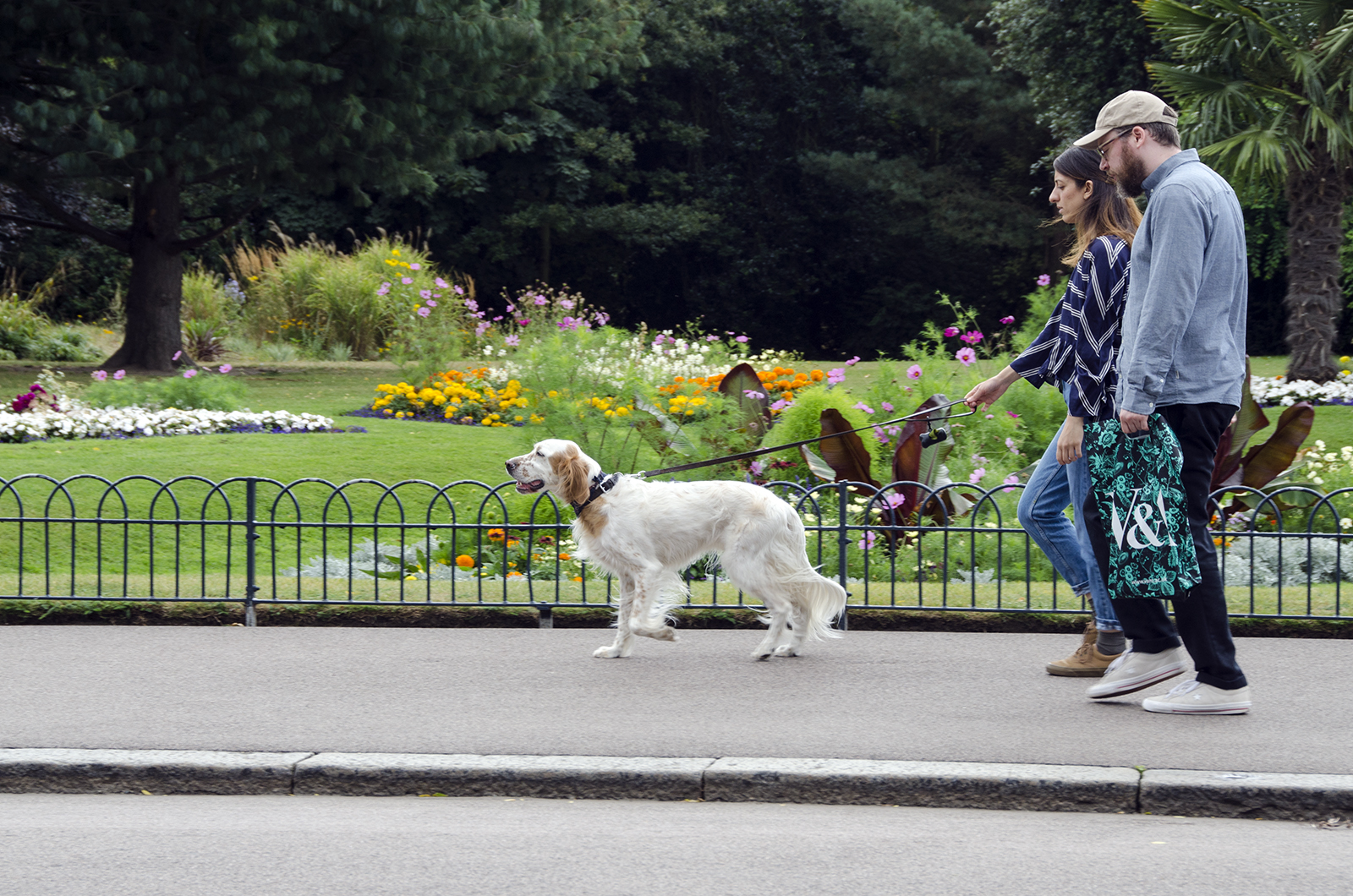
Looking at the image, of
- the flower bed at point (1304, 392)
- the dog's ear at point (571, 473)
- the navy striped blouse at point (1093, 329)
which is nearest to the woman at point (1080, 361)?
the navy striped blouse at point (1093, 329)

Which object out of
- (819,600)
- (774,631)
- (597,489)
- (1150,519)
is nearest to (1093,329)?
(1150,519)

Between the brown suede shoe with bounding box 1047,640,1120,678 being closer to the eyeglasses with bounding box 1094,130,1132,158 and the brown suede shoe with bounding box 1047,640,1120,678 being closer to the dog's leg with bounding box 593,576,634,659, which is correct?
the dog's leg with bounding box 593,576,634,659

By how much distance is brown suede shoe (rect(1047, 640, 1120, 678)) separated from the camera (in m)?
5.79

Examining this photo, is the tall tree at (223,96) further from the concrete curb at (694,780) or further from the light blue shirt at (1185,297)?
the light blue shirt at (1185,297)

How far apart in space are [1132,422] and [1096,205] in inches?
41.9

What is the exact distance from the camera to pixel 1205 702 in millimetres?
5074

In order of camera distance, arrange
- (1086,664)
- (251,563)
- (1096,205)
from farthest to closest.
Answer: (251,563)
(1086,664)
(1096,205)

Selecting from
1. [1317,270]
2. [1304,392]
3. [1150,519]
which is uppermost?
[1317,270]

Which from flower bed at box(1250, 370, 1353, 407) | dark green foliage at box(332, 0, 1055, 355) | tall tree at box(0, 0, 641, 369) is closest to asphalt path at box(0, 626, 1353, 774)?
flower bed at box(1250, 370, 1353, 407)

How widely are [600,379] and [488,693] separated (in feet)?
17.0

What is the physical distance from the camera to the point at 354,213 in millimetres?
36375

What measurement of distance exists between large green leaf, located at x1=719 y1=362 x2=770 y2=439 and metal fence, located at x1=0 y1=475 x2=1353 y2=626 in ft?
3.38

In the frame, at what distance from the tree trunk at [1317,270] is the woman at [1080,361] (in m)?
12.5

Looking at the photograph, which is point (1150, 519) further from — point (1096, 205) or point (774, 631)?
point (774, 631)
